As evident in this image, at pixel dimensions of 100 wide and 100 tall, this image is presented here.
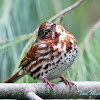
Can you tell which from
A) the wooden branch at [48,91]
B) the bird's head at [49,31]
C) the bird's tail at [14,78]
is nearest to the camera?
the wooden branch at [48,91]

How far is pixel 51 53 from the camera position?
2.06 meters

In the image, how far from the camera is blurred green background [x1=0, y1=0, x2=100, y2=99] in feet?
7.36

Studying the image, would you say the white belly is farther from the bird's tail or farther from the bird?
the bird's tail

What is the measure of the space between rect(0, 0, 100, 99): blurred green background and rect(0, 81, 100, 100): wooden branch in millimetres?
295

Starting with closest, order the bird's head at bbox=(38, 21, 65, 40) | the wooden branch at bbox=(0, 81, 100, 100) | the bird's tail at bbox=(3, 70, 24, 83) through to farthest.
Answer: the wooden branch at bbox=(0, 81, 100, 100)
the bird's head at bbox=(38, 21, 65, 40)
the bird's tail at bbox=(3, 70, 24, 83)

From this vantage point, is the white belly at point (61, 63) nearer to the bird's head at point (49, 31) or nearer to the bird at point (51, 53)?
the bird at point (51, 53)

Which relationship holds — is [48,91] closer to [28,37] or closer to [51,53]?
[51,53]

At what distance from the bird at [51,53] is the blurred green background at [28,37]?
10 centimetres

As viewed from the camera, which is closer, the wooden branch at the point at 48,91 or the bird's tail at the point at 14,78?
the wooden branch at the point at 48,91

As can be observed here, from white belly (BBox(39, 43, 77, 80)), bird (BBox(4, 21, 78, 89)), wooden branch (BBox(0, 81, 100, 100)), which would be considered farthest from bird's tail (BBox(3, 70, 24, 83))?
wooden branch (BBox(0, 81, 100, 100))

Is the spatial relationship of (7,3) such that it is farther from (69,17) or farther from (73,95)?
(73,95)

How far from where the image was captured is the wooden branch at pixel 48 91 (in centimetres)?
169

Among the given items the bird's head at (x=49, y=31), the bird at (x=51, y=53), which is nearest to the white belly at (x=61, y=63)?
the bird at (x=51, y=53)

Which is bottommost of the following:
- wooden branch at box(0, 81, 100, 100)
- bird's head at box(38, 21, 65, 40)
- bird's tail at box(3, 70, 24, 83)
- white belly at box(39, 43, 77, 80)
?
wooden branch at box(0, 81, 100, 100)
